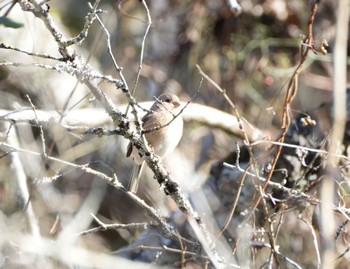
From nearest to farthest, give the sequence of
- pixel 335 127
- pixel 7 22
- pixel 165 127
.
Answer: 1. pixel 335 127
2. pixel 7 22
3. pixel 165 127

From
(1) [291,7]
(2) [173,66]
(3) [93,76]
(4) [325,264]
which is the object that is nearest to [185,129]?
(2) [173,66]

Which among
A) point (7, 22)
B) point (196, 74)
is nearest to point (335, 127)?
point (7, 22)

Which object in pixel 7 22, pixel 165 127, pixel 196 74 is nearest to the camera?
pixel 7 22

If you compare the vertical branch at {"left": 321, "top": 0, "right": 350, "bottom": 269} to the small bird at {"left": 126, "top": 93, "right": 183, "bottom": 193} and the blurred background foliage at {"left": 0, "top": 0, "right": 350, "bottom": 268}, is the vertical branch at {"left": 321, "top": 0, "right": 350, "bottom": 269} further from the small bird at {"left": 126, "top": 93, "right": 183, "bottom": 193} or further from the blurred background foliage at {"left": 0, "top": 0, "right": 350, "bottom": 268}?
the blurred background foliage at {"left": 0, "top": 0, "right": 350, "bottom": 268}

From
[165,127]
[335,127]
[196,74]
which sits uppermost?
[196,74]

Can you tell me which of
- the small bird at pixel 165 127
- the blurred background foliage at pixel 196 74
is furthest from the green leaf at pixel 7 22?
the blurred background foliage at pixel 196 74

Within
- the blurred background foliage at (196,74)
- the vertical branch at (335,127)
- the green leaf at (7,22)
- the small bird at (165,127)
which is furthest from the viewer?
the blurred background foliage at (196,74)

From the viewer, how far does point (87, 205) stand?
562 cm

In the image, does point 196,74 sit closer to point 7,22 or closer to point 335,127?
point 7,22

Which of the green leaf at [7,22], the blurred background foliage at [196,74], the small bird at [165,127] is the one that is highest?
the blurred background foliage at [196,74]

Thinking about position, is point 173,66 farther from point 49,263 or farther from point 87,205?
point 49,263

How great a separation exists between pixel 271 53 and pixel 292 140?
229cm

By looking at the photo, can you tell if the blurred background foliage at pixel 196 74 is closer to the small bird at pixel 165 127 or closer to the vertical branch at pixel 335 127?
the small bird at pixel 165 127

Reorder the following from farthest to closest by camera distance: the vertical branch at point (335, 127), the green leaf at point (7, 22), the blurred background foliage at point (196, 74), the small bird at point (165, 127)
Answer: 1. the blurred background foliage at point (196, 74)
2. the small bird at point (165, 127)
3. the green leaf at point (7, 22)
4. the vertical branch at point (335, 127)
